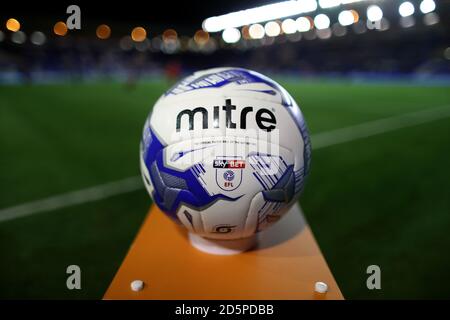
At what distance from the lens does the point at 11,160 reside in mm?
4434

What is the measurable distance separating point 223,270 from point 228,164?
2.14 feet

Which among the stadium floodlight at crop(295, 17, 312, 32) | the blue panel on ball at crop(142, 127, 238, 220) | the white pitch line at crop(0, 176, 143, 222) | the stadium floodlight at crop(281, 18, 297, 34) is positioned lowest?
the blue panel on ball at crop(142, 127, 238, 220)

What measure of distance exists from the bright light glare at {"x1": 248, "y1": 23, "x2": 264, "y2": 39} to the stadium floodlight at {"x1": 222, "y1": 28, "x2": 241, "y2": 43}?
5.19 feet

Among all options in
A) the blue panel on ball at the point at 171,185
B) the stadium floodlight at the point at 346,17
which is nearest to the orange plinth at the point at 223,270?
the blue panel on ball at the point at 171,185

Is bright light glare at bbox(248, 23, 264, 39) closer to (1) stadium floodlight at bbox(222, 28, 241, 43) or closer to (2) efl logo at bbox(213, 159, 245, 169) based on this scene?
(1) stadium floodlight at bbox(222, 28, 241, 43)

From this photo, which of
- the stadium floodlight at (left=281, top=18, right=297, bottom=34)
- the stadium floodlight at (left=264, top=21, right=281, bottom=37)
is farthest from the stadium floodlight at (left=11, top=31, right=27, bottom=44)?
the stadium floodlight at (left=281, top=18, right=297, bottom=34)

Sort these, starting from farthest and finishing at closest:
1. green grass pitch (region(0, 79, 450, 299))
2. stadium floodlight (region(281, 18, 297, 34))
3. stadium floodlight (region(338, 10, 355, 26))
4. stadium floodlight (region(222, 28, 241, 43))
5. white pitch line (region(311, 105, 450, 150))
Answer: stadium floodlight (region(222, 28, 241, 43)), stadium floodlight (region(281, 18, 297, 34)), stadium floodlight (region(338, 10, 355, 26)), white pitch line (region(311, 105, 450, 150)), green grass pitch (region(0, 79, 450, 299))

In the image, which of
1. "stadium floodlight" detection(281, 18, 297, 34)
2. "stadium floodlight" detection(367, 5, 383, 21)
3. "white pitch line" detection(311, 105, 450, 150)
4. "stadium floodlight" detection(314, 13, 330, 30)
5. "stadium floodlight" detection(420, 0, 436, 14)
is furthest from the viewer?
"stadium floodlight" detection(281, 18, 297, 34)

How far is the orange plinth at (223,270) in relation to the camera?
1.64m

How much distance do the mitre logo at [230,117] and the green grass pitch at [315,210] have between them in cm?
124

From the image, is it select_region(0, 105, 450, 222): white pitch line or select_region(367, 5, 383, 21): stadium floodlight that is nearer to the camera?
select_region(367, 5, 383, 21): stadium floodlight

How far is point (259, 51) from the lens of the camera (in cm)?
4081

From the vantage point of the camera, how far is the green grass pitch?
2156 mm

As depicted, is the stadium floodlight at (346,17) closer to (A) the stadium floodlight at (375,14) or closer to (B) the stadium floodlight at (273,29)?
(B) the stadium floodlight at (273,29)
